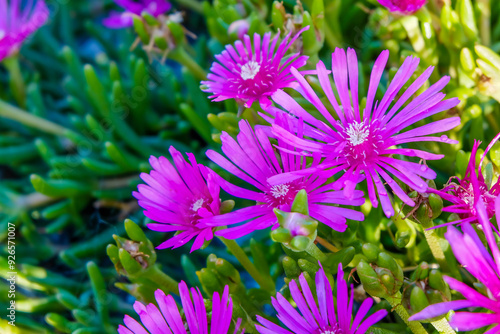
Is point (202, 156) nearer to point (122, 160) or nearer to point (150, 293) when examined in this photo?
point (122, 160)

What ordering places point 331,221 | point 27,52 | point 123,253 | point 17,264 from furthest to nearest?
point 27,52 < point 17,264 < point 123,253 < point 331,221

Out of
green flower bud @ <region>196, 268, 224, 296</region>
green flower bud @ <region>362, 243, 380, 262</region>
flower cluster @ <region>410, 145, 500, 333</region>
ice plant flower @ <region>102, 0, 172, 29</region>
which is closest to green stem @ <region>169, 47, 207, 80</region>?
ice plant flower @ <region>102, 0, 172, 29</region>

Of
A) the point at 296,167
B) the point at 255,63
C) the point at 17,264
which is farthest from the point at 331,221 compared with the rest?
the point at 17,264

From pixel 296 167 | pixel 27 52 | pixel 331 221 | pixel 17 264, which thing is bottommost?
pixel 331 221

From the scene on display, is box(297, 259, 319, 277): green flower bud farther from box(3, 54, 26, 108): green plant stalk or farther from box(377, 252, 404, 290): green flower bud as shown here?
box(3, 54, 26, 108): green plant stalk

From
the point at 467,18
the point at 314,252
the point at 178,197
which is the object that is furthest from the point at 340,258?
the point at 467,18
